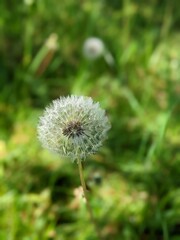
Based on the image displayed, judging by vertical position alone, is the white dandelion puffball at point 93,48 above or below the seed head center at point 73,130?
above

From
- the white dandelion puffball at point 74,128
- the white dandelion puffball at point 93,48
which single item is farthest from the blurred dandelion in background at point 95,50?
the white dandelion puffball at point 74,128

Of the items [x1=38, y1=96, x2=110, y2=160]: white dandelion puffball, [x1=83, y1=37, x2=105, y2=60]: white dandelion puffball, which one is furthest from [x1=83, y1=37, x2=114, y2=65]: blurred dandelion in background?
[x1=38, y1=96, x2=110, y2=160]: white dandelion puffball

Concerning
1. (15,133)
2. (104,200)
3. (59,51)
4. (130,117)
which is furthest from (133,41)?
(104,200)

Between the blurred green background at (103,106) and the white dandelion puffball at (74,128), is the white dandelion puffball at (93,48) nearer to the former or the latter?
the blurred green background at (103,106)

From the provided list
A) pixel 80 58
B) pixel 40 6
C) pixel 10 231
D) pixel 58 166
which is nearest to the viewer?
pixel 10 231

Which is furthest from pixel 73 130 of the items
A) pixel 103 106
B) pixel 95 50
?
pixel 95 50

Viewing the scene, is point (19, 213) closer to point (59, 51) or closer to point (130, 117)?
point (130, 117)

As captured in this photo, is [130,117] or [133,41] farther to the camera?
[133,41]
